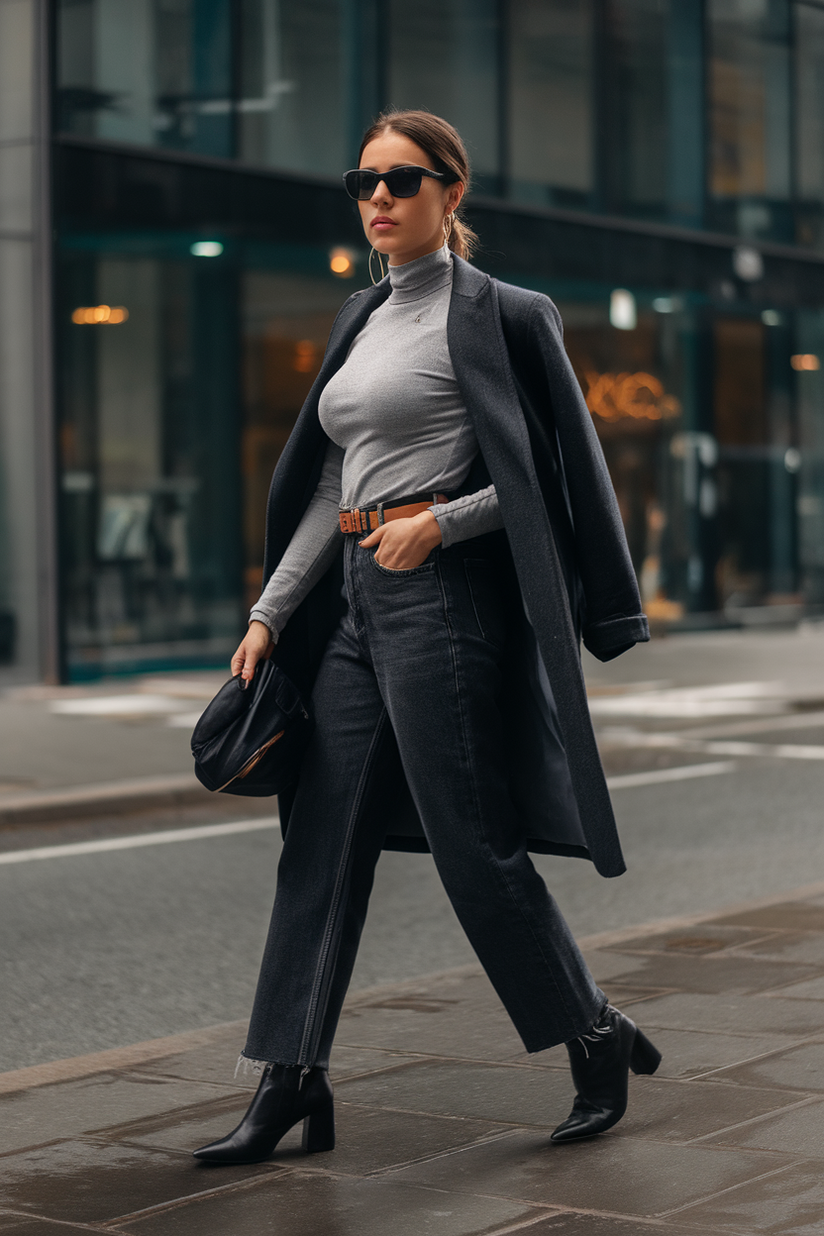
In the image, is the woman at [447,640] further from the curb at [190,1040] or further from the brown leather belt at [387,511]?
the curb at [190,1040]

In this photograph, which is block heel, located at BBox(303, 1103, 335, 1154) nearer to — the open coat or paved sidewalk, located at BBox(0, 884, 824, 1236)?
paved sidewalk, located at BBox(0, 884, 824, 1236)

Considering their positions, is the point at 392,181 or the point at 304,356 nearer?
the point at 392,181

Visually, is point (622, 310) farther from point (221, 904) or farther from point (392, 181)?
point (392, 181)

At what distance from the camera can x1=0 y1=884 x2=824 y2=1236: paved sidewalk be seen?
337cm

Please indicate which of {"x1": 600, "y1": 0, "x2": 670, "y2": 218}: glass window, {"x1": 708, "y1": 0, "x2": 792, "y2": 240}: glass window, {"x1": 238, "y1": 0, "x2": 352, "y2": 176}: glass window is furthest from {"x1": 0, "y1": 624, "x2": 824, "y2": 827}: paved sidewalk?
{"x1": 708, "y1": 0, "x2": 792, "y2": 240}: glass window

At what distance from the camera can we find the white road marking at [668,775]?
1104 cm

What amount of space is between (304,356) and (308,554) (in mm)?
Result: 15799

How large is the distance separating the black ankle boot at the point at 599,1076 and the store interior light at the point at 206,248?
15229 millimetres

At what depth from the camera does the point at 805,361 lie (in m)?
26.0

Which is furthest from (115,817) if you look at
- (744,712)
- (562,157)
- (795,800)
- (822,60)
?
(822,60)

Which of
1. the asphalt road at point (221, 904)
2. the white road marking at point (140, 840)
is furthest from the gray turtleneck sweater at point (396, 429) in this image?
the white road marking at point (140, 840)

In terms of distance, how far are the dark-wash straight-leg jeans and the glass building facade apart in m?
9.31

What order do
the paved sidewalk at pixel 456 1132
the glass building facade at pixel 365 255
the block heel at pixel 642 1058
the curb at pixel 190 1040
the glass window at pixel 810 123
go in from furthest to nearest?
the glass window at pixel 810 123 < the glass building facade at pixel 365 255 < the curb at pixel 190 1040 < the block heel at pixel 642 1058 < the paved sidewalk at pixel 456 1132

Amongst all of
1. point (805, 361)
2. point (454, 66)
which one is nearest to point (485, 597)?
point (454, 66)
